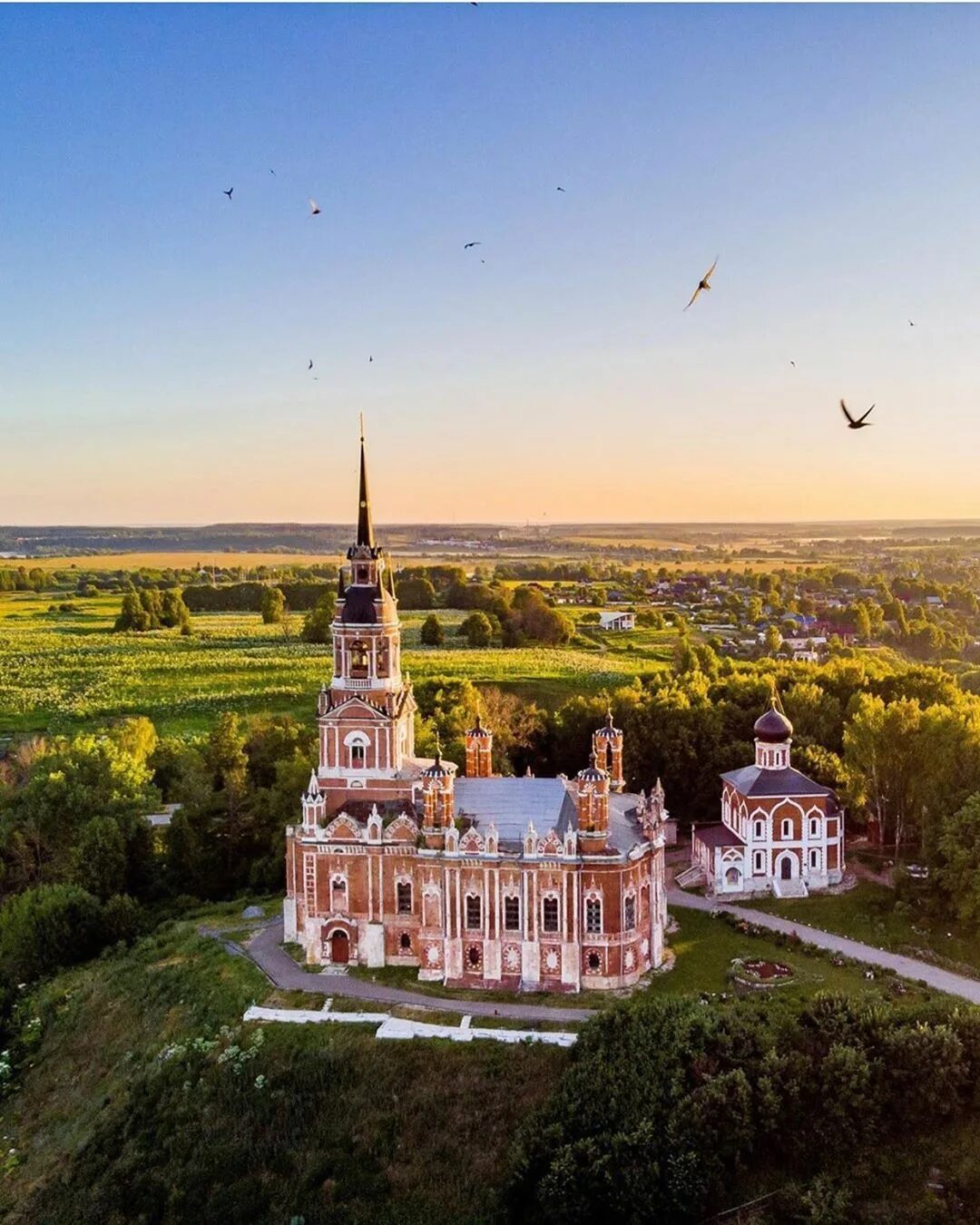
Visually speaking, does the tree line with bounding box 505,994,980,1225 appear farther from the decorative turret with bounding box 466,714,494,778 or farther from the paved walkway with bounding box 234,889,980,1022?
the decorative turret with bounding box 466,714,494,778

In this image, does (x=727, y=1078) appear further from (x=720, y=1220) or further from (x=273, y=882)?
(x=273, y=882)

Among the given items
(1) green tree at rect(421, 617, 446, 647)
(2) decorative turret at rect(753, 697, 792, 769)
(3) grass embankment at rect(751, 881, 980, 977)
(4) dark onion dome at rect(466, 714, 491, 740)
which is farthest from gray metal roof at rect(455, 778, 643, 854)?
(1) green tree at rect(421, 617, 446, 647)

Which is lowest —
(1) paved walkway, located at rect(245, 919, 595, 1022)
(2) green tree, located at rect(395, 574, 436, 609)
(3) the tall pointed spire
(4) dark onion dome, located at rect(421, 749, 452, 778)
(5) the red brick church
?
(1) paved walkway, located at rect(245, 919, 595, 1022)

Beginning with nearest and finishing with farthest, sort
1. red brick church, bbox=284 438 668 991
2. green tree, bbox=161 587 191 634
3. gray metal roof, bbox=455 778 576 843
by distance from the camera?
red brick church, bbox=284 438 668 991, gray metal roof, bbox=455 778 576 843, green tree, bbox=161 587 191 634

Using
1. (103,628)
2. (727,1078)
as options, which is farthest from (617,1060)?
(103,628)

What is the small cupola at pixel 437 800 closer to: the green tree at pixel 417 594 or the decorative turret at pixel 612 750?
the decorative turret at pixel 612 750

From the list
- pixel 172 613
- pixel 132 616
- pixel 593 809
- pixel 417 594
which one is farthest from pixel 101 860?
pixel 417 594
